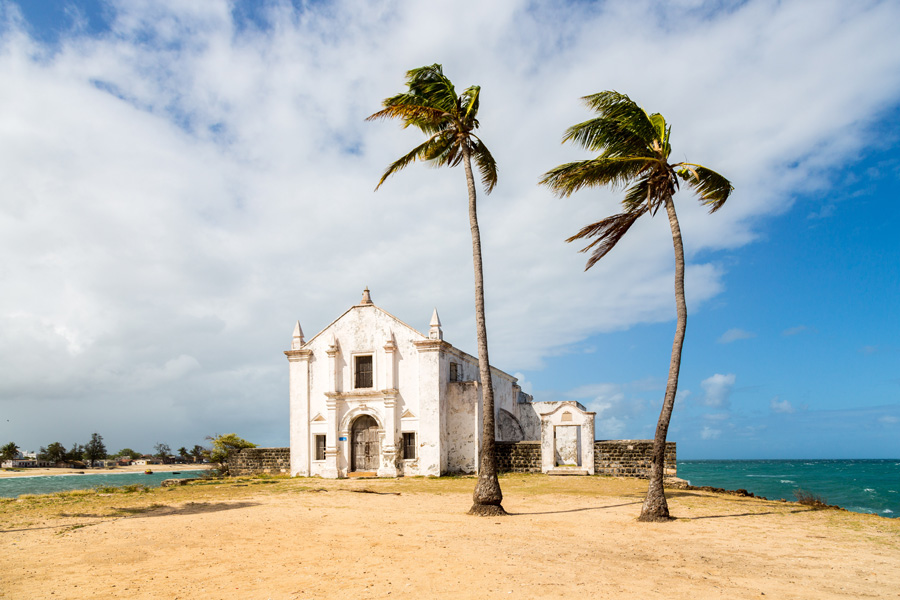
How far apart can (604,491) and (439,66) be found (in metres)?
Answer: 12.0

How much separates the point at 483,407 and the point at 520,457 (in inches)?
484

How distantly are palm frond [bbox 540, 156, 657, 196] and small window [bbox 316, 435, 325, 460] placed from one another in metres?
16.2

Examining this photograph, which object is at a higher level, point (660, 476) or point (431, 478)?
point (660, 476)

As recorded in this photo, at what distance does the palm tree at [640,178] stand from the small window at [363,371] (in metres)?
13.8

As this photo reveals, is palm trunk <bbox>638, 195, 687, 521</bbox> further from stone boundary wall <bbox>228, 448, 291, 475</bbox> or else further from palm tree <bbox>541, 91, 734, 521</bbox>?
stone boundary wall <bbox>228, 448, 291, 475</bbox>

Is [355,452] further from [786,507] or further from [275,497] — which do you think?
[786,507]

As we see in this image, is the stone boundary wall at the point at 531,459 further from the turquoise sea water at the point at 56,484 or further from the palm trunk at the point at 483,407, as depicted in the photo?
the palm trunk at the point at 483,407

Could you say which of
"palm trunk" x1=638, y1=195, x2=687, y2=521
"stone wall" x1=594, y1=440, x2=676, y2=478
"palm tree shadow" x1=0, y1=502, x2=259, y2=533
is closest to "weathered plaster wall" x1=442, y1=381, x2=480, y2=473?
"stone wall" x1=594, y1=440, x2=676, y2=478

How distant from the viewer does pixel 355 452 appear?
2527 centimetres

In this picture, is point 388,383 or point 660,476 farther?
point 388,383

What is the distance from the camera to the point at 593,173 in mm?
13141

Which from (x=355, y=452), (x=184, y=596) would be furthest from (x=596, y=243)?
(x=355, y=452)

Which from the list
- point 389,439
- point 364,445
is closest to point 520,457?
point 389,439

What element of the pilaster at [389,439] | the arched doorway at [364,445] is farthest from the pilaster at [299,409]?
the pilaster at [389,439]
